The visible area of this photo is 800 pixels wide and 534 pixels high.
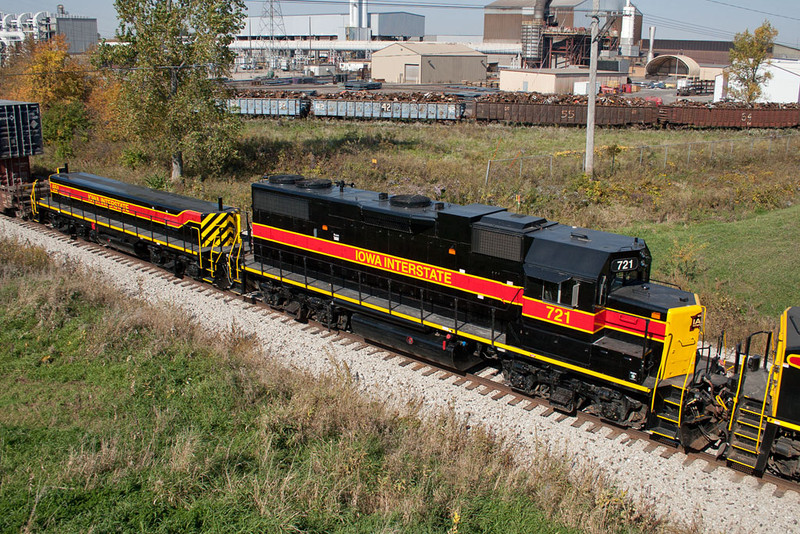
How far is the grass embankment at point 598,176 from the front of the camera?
18625 millimetres

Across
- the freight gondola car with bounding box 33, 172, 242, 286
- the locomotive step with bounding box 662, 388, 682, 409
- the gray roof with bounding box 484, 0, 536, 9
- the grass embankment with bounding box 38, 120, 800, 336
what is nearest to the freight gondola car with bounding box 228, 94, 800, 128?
the grass embankment with bounding box 38, 120, 800, 336

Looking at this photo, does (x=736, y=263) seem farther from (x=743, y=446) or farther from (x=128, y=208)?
(x=128, y=208)

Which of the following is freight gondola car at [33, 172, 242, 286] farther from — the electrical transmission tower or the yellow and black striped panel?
the electrical transmission tower

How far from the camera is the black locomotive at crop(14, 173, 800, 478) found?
10.1m

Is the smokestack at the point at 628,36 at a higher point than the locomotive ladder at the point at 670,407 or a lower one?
higher

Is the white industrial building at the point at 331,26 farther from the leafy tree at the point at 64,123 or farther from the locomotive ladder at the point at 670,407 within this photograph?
the locomotive ladder at the point at 670,407

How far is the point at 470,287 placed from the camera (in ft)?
41.9

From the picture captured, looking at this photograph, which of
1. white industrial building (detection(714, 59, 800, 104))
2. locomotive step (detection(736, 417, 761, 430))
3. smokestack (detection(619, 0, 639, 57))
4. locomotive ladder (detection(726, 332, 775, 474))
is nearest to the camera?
locomotive ladder (detection(726, 332, 775, 474))

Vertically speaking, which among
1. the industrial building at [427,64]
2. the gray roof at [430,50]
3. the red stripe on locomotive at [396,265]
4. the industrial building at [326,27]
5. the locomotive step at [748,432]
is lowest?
the locomotive step at [748,432]

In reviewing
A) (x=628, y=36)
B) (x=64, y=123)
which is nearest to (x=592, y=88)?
(x=64, y=123)

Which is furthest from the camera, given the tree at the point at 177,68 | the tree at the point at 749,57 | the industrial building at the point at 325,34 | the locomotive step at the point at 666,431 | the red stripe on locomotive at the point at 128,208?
the industrial building at the point at 325,34

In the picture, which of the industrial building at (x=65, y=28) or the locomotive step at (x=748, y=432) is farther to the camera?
the industrial building at (x=65, y=28)

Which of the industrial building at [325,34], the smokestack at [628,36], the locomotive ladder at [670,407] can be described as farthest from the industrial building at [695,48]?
the locomotive ladder at [670,407]

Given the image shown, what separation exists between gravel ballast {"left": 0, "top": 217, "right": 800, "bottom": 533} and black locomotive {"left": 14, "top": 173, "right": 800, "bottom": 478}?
0.40 meters
